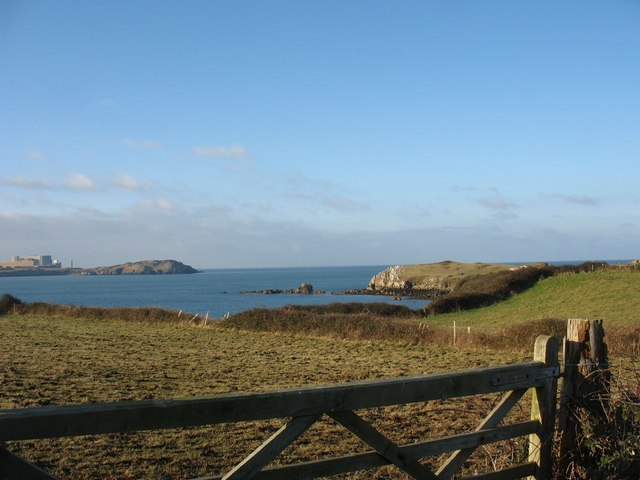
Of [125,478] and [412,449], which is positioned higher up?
[412,449]

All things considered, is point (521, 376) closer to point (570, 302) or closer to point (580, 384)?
point (580, 384)

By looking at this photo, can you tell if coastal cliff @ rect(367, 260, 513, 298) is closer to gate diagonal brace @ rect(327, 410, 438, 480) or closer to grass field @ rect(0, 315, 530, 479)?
grass field @ rect(0, 315, 530, 479)

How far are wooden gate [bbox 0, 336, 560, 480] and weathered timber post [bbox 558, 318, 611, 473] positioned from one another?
22cm

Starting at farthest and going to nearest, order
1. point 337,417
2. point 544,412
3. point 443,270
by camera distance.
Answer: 1. point 443,270
2. point 544,412
3. point 337,417

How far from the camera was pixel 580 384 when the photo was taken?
5832 mm

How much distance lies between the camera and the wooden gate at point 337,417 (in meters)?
3.37

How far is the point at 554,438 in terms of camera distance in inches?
229

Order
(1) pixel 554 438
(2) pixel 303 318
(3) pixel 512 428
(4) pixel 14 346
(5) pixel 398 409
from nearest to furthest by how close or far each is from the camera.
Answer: (3) pixel 512 428, (1) pixel 554 438, (5) pixel 398 409, (4) pixel 14 346, (2) pixel 303 318

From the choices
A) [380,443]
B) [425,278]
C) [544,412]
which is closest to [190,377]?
[544,412]

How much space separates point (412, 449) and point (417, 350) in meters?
22.7

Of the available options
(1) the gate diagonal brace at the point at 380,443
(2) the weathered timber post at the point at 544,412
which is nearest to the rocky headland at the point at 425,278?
(2) the weathered timber post at the point at 544,412

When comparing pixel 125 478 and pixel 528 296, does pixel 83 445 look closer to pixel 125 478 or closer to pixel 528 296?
pixel 125 478

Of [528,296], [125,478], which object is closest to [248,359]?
[125,478]

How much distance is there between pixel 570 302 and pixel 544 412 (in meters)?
42.4
